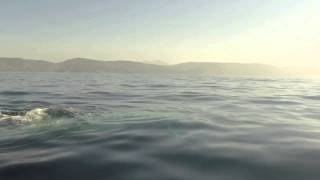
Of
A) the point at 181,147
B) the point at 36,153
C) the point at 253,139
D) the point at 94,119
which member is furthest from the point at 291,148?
the point at 94,119

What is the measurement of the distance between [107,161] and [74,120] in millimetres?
7679

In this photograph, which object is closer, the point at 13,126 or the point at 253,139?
the point at 253,139

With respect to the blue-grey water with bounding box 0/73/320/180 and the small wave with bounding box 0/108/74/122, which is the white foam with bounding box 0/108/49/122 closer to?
the small wave with bounding box 0/108/74/122

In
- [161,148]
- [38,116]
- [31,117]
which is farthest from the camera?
[38,116]

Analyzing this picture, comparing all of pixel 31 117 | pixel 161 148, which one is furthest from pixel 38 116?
pixel 161 148

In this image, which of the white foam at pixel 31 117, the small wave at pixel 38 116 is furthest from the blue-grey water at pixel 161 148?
the white foam at pixel 31 117

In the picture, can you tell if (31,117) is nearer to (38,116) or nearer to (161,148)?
(38,116)

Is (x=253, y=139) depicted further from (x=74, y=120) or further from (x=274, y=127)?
(x=74, y=120)

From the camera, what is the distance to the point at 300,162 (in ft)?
31.1

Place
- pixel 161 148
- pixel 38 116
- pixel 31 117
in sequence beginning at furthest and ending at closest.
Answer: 1. pixel 38 116
2. pixel 31 117
3. pixel 161 148

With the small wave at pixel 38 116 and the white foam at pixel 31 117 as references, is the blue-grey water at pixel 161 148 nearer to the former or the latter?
the small wave at pixel 38 116

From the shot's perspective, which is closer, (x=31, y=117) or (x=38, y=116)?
(x=31, y=117)

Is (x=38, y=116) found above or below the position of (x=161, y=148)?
below

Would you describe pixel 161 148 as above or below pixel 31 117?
above
